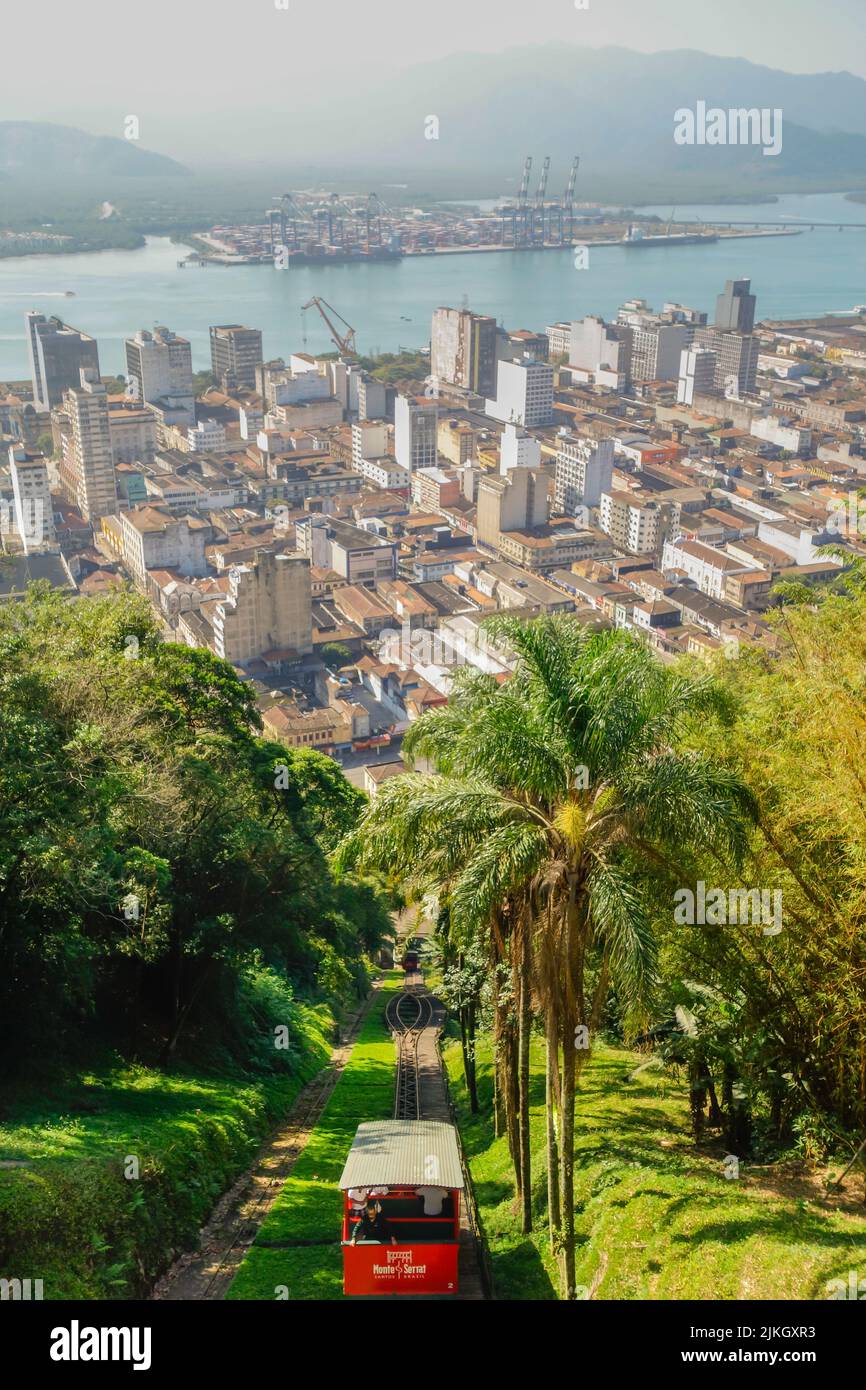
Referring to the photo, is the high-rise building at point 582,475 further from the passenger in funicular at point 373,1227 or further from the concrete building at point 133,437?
the passenger in funicular at point 373,1227

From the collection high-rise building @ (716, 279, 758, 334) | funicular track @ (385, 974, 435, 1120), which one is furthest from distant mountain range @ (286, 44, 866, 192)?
funicular track @ (385, 974, 435, 1120)

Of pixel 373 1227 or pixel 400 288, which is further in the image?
pixel 400 288

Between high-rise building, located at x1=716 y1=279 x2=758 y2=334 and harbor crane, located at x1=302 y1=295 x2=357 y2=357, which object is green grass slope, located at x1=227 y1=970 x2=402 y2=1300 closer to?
harbor crane, located at x1=302 y1=295 x2=357 y2=357

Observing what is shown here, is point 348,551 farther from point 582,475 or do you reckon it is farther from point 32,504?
point 32,504

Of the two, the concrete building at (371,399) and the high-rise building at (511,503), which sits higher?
the concrete building at (371,399)

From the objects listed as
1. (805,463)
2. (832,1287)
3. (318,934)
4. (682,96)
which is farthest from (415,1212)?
(682,96)

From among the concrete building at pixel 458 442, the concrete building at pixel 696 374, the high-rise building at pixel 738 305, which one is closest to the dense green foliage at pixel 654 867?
the concrete building at pixel 458 442

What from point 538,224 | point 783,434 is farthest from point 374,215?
point 783,434
